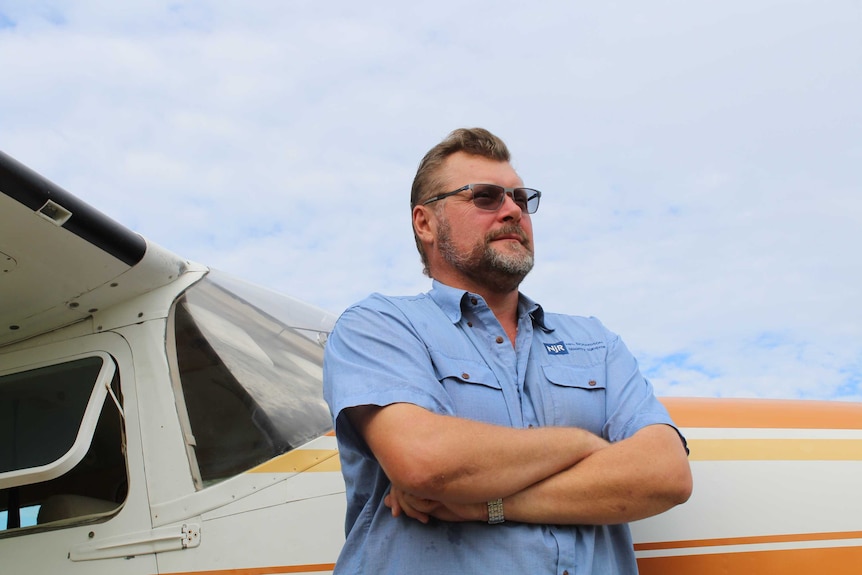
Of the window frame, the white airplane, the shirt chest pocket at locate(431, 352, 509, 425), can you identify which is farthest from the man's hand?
the window frame

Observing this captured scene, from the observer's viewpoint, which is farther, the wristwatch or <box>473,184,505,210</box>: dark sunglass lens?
<box>473,184,505,210</box>: dark sunglass lens

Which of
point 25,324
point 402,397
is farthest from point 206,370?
point 402,397

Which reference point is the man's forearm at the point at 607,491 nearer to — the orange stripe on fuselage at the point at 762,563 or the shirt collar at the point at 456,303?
the orange stripe on fuselage at the point at 762,563

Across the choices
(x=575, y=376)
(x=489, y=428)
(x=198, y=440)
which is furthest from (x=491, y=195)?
(x=198, y=440)

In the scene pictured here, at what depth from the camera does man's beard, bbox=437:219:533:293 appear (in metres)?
2.81

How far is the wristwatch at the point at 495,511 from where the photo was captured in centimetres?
218

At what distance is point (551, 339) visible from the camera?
9.07 feet

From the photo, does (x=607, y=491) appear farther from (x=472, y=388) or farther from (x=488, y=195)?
(x=488, y=195)

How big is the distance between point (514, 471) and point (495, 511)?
5.2 inches

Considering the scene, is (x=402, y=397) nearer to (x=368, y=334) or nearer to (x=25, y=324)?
(x=368, y=334)

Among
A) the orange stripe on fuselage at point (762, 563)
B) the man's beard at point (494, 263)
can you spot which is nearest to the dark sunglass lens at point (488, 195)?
the man's beard at point (494, 263)

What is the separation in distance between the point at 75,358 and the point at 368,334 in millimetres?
1849

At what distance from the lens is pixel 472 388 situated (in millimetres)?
2426

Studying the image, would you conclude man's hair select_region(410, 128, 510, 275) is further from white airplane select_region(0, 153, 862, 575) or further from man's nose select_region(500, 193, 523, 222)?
white airplane select_region(0, 153, 862, 575)
